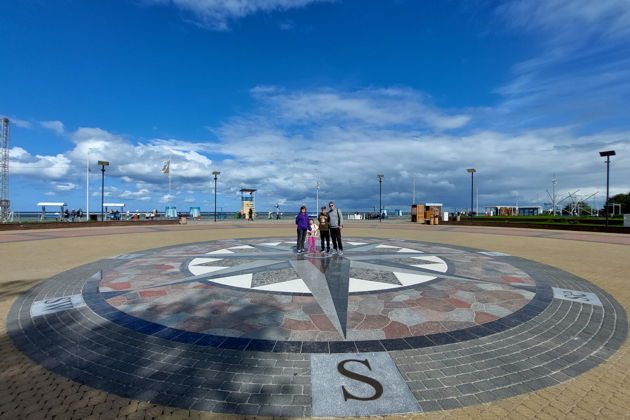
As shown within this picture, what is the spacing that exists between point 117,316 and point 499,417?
17.4 feet

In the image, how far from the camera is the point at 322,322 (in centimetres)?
445

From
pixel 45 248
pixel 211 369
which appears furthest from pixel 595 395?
pixel 45 248

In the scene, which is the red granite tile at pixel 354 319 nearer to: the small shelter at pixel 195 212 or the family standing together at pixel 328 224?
the family standing together at pixel 328 224

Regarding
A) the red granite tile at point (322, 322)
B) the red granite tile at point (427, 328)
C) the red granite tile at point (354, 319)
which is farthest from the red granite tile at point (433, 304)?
the red granite tile at point (322, 322)

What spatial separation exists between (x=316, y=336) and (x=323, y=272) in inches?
147

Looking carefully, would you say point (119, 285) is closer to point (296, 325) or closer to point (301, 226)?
point (296, 325)

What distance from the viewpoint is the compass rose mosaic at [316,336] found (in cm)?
284

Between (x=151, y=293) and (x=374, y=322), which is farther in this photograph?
(x=151, y=293)

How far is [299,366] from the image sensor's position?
3.24 m

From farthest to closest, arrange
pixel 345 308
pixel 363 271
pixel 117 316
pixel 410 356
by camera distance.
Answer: pixel 363 271 < pixel 345 308 < pixel 117 316 < pixel 410 356

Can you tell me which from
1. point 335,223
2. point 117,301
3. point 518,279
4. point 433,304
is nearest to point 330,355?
point 433,304

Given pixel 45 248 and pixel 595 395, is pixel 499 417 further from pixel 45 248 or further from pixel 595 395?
pixel 45 248

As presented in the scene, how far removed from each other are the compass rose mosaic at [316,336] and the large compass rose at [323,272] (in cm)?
7

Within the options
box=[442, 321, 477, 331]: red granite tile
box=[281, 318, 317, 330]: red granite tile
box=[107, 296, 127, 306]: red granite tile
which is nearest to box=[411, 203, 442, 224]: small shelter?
box=[442, 321, 477, 331]: red granite tile
